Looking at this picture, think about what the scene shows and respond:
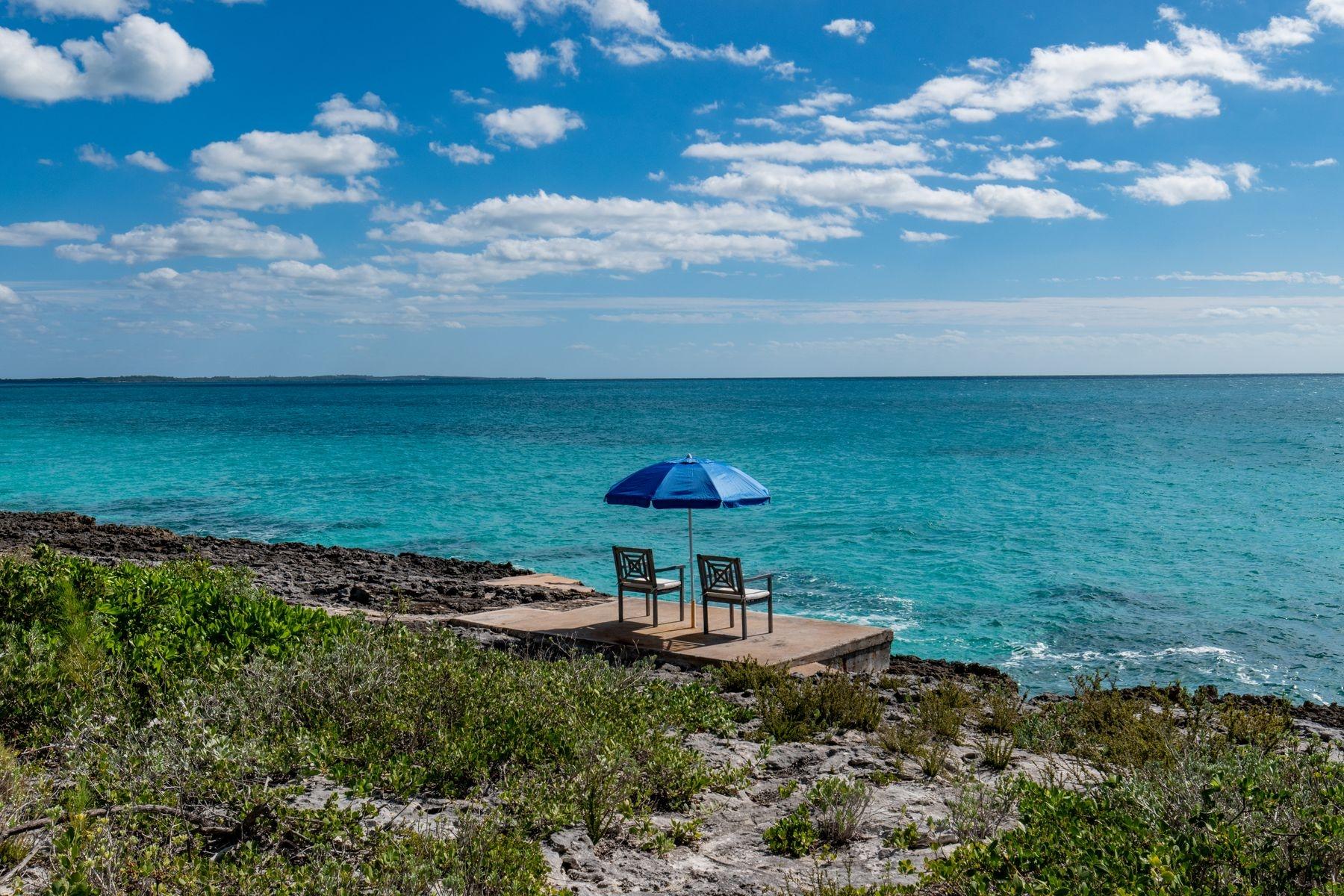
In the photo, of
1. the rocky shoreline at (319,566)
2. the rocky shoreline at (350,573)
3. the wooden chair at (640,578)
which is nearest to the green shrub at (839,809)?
the wooden chair at (640,578)

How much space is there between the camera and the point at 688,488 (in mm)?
10820

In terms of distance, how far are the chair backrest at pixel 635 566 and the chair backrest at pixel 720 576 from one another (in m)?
0.58

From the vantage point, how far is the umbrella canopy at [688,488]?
10680 mm

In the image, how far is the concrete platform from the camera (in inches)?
401

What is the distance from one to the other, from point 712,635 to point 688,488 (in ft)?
5.43

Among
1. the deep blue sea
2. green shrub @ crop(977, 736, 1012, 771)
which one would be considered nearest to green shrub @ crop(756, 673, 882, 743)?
green shrub @ crop(977, 736, 1012, 771)

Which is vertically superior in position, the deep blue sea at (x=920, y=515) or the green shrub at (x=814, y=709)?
the green shrub at (x=814, y=709)

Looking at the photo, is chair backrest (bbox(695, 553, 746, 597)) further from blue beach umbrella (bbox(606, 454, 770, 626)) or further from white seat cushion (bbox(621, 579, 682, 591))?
white seat cushion (bbox(621, 579, 682, 591))

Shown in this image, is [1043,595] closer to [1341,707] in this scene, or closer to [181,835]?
[1341,707]

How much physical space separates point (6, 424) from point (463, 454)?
53337 mm

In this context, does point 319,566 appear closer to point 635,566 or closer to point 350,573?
point 350,573

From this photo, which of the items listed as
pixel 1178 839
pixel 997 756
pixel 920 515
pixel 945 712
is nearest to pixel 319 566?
pixel 945 712

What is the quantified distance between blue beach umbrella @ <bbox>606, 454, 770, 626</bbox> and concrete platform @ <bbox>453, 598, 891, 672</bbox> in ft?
1.79

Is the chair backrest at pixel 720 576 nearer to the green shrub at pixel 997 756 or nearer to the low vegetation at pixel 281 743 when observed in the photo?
the low vegetation at pixel 281 743
